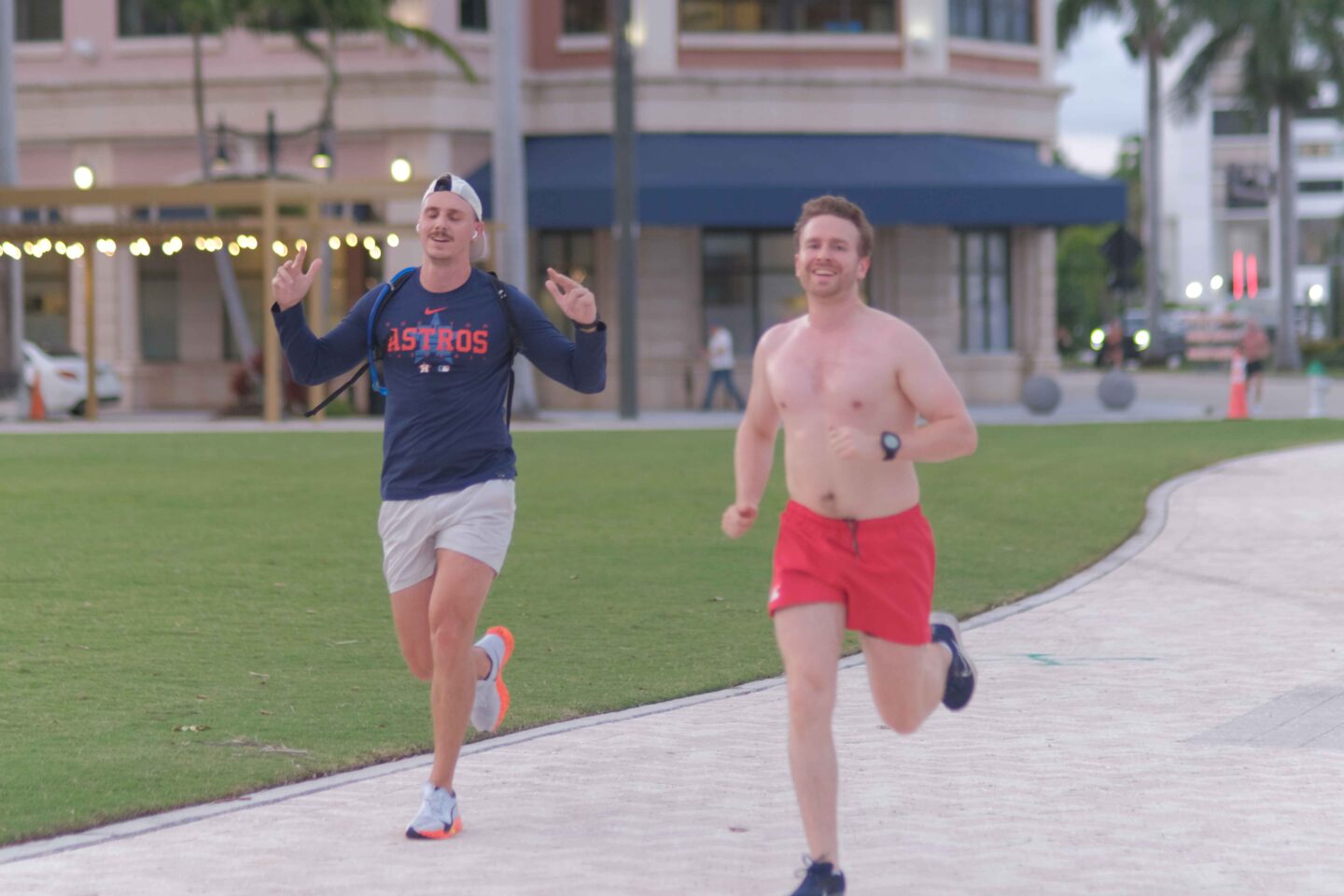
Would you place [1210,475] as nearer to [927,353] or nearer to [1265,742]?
[1265,742]

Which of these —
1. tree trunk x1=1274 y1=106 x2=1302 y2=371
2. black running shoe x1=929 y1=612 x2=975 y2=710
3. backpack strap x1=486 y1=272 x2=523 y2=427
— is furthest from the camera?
tree trunk x1=1274 y1=106 x2=1302 y2=371

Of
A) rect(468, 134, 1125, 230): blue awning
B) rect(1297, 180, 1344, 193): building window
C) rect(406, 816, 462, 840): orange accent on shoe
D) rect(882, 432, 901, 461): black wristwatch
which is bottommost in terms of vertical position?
rect(406, 816, 462, 840): orange accent on shoe

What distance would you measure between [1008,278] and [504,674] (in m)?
31.9

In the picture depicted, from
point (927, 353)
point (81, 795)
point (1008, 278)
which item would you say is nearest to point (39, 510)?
point (81, 795)

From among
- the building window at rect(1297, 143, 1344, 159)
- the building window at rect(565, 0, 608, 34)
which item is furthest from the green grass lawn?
the building window at rect(1297, 143, 1344, 159)

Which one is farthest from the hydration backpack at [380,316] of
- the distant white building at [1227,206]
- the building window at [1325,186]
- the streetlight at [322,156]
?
the building window at [1325,186]

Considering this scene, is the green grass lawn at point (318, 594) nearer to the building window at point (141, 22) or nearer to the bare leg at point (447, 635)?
the bare leg at point (447, 635)

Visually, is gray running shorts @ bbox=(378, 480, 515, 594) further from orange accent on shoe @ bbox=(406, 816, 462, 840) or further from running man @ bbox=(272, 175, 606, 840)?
orange accent on shoe @ bbox=(406, 816, 462, 840)

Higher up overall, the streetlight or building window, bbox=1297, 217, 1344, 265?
building window, bbox=1297, 217, 1344, 265

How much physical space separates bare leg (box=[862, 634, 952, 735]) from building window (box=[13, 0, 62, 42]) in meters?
36.4

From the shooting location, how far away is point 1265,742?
779cm

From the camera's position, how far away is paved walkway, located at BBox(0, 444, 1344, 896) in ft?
18.7

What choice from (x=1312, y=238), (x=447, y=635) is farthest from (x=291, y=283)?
(x=1312, y=238)

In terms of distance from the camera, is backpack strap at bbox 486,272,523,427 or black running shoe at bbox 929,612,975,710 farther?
backpack strap at bbox 486,272,523,427
